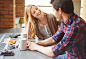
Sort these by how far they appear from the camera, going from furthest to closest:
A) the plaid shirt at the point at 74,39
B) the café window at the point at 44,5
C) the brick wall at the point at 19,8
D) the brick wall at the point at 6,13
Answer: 1. the brick wall at the point at 19,8
2. the café window at the point at 44,5
3. the brick wall at the point at 6,13
4. the plaid shirt at the point at 74,39

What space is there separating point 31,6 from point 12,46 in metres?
0.82

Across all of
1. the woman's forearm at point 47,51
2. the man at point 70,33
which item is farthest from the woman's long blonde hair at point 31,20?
the man at point 70,33

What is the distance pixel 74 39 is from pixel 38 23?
125cm

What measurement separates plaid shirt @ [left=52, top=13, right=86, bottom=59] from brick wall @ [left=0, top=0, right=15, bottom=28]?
2.97 meters

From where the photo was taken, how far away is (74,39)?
1.17 metres

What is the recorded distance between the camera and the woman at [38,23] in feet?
7.22

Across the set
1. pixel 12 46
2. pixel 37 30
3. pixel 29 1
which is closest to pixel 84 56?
pixel 12 46

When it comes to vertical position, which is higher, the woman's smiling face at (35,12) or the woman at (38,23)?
the woman's smiling face at (35,12)

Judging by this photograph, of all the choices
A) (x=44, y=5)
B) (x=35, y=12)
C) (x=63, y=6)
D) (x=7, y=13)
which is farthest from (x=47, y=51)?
(x=44, y=5)

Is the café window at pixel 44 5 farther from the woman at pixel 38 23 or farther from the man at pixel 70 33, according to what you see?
the man at pixel 70 33

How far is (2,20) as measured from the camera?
158 inches

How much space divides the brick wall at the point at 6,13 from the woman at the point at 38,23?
1.81 meters

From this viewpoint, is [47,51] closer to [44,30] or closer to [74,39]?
[74,39]

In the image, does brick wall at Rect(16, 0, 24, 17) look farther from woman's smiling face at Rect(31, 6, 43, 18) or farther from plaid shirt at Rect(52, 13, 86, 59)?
plaid shirt at Rect(52, 13, 86, 59)
